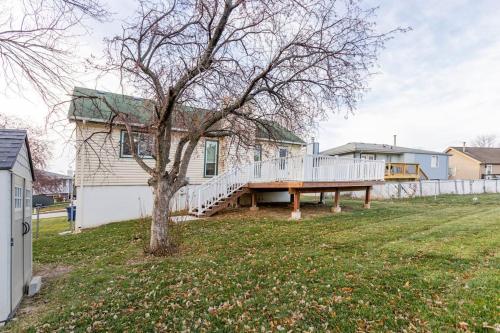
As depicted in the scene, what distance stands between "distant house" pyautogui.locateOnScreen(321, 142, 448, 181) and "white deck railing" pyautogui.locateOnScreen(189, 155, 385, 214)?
1460 centimetres

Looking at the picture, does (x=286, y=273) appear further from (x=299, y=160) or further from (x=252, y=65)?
(x=299, y=160)

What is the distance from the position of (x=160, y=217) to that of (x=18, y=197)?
9.17 ft

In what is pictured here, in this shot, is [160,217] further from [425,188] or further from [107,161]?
[425,188]

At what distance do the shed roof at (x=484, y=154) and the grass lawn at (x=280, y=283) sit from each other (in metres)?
37.5

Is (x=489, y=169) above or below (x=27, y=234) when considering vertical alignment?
above

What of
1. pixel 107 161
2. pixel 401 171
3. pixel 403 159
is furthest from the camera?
pixel 403 159

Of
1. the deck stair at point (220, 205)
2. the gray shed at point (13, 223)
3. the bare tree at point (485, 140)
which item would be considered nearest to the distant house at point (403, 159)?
the deck stair at point (220, 205)

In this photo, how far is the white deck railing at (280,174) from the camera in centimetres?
1101

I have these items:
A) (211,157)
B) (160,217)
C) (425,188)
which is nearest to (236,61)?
(160,217)

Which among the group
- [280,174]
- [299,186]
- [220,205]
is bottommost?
[220,205]

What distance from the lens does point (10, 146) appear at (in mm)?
4227

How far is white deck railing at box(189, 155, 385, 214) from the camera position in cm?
1101

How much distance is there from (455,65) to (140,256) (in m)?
14.1

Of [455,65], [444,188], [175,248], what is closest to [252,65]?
[175,248]
